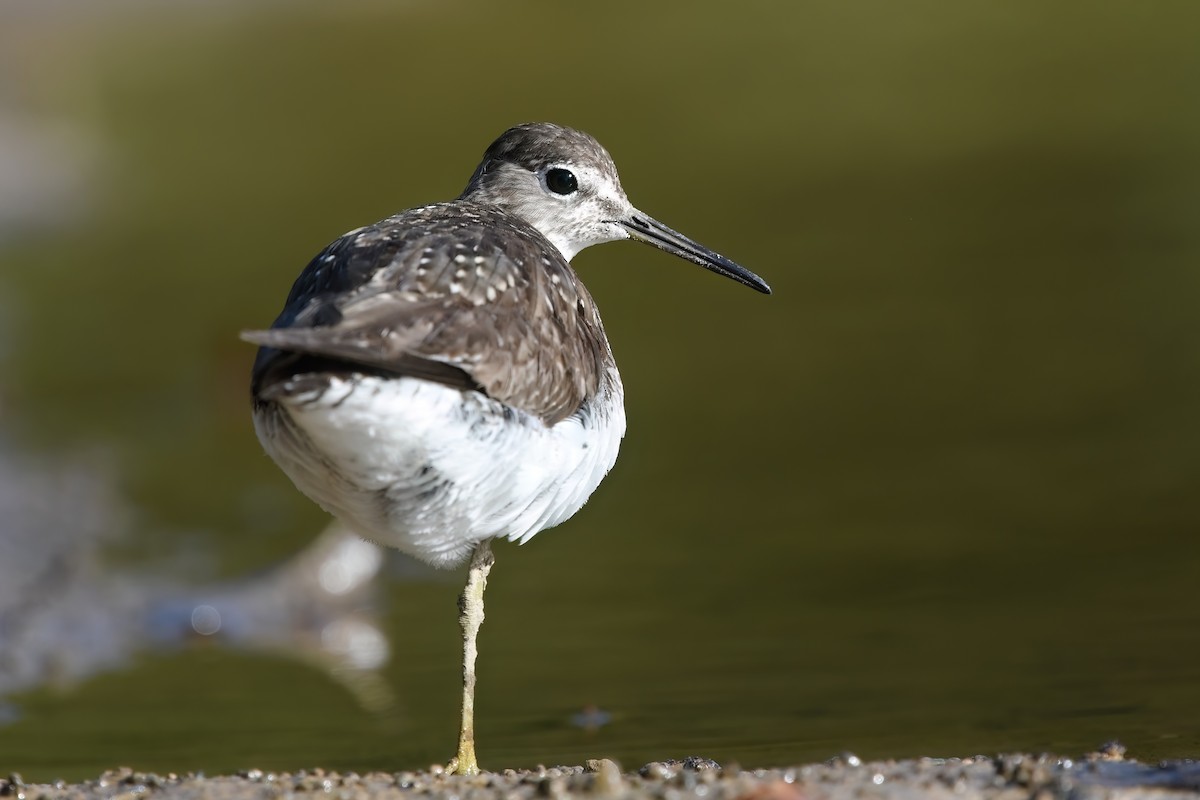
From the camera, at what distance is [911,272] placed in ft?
47.7

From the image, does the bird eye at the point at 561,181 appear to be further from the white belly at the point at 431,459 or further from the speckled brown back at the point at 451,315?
the white belly at the point at 431,459

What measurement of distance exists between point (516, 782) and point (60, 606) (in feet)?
15.4

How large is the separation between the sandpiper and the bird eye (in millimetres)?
635

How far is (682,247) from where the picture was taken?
23.9ft

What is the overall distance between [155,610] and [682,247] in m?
3.53

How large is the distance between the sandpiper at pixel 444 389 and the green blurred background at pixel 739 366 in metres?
1.31

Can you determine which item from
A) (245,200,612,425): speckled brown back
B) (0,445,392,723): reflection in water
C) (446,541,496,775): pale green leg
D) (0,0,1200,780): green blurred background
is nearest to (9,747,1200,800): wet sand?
(446,541,496,775): pale green leg

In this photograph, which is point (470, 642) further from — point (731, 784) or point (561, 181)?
point (561, 181)

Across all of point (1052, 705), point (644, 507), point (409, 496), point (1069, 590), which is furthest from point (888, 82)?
point (409, 496)

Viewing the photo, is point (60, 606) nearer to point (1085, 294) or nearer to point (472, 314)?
point (472, 314)

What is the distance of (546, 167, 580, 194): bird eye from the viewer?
696cm

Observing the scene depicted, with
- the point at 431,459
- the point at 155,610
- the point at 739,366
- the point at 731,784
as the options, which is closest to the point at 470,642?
the point at 431,459

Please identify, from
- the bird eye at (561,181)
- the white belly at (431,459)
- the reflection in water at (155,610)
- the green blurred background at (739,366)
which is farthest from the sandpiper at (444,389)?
the reflection in water at (155,610)

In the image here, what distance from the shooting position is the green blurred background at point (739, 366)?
7137 mm
